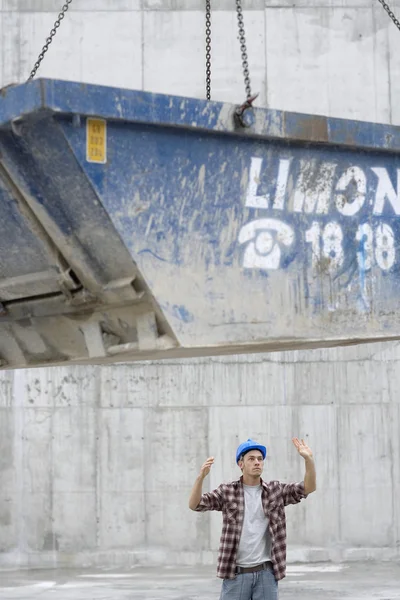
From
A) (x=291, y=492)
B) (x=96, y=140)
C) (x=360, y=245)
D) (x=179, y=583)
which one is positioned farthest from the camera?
(x=179, y=583)

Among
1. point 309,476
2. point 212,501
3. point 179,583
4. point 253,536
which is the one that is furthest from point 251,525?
point 179,583

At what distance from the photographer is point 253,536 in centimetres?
623

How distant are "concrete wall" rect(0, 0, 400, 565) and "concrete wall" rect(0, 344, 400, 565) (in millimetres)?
16

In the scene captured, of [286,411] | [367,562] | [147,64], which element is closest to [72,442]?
[286,411]

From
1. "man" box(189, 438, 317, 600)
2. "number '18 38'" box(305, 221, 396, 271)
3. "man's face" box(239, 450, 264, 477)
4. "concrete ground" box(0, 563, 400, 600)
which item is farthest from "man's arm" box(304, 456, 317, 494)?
"concrete ground" box(0, 563, 400, 600)

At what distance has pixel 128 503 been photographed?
13.6 m

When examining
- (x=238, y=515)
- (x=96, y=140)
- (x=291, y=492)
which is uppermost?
(x=96, y=140)

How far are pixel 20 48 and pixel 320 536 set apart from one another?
22.3ft

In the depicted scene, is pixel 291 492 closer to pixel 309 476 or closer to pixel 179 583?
pixel 309 476

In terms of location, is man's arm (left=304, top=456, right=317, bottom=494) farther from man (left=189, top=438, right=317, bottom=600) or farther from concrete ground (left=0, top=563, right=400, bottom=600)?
concrete ground (left=0, top=563, right=400, bottom=600)

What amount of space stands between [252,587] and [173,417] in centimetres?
760

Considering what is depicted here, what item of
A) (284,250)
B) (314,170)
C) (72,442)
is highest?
(314,170)

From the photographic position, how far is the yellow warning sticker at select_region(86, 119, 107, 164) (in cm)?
520

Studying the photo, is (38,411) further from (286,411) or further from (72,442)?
(286,411)
